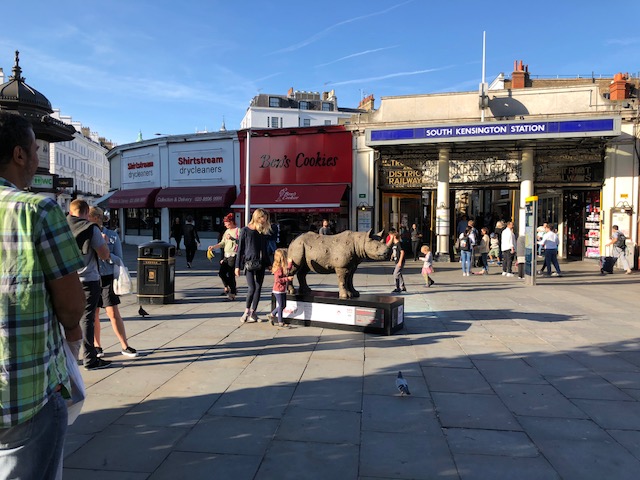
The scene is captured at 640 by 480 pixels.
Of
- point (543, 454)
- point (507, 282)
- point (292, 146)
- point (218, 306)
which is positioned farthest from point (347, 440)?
point (292, 146)

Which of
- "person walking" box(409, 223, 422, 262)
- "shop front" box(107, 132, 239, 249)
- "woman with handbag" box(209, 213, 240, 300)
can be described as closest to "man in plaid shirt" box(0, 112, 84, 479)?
"woman with handbag" box(209, 213, 240, 300)

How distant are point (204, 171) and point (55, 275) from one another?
22749 mm

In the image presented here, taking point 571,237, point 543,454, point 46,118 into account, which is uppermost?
Result: point 46,118

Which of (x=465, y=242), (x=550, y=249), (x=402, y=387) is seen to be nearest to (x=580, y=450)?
(x=402, y=387)

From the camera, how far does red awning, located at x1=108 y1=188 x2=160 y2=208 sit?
80.3ft

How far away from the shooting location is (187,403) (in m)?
4.17

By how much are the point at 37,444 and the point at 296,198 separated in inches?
757

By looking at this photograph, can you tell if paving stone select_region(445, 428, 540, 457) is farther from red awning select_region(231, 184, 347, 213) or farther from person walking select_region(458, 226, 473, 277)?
red awning select_region(231, 184, 347, 213)

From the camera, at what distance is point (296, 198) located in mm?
20672

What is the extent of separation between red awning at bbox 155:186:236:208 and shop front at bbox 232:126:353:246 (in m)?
0.61

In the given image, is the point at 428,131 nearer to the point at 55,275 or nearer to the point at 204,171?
the point at 204,171

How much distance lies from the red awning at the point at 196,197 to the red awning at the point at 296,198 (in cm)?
74

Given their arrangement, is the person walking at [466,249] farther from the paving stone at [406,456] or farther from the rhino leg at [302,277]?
the paving stone at [406,456]

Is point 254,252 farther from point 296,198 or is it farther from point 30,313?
point 296,198
